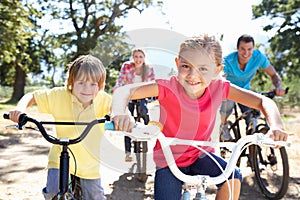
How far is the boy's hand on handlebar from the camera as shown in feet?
5.01

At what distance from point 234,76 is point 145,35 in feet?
9.33

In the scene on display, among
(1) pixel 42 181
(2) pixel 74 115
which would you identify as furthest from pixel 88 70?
(1) pixel 42 181

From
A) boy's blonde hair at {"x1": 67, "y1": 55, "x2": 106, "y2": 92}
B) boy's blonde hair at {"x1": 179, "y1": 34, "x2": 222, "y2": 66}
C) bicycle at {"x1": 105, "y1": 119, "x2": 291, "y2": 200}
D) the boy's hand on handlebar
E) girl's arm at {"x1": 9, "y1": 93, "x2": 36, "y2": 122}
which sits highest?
boy's blonde hair at {"x1": 179, "y1": 34, "x2": 222, "y2": 66}

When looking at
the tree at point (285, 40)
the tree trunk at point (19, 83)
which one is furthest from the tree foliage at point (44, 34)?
the tree at point (285, 40)

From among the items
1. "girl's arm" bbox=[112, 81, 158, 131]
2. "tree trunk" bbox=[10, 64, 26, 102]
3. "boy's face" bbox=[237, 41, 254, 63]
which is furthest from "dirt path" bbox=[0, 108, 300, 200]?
"tree trunk" bbox=[10, 64, 26, 102]

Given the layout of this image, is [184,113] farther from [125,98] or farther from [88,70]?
[88,70]

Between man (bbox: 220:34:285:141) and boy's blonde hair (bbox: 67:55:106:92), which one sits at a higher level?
man (bbox: 220:34:285:141)

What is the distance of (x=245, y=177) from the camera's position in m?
4.82

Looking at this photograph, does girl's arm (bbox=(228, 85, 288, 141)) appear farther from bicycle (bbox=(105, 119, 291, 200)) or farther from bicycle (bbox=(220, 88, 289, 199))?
bicycle (bbox=(220, 88, 289, 199))

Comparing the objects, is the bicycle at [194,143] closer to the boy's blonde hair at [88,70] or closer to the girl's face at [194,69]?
the girl's face at [194,69]

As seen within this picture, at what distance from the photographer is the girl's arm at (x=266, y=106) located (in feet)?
5.40

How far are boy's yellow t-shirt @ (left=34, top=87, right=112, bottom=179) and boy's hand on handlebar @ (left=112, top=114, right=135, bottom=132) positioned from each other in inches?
38.4

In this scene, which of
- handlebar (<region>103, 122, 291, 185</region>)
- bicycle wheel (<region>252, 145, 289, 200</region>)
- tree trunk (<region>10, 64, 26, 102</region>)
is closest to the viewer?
handlebar (<region>103, 122, 291, 185</region>)

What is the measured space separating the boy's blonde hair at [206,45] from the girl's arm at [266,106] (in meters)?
0.23
